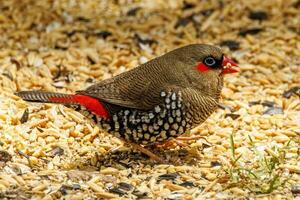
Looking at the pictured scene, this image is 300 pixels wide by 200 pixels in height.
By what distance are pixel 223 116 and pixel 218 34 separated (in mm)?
1620

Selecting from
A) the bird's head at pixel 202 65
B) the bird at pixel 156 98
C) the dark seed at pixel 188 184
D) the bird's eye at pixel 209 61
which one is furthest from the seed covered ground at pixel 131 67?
the bird's eye at pixel 209 61

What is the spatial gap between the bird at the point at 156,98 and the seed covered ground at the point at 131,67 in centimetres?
25

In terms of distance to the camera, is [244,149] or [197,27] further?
[197,27]

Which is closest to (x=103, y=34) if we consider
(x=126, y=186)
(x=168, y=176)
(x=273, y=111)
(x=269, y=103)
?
(x=269, y=103)

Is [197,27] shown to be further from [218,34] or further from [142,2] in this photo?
[142,2]

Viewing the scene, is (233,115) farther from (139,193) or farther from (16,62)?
(16,62)

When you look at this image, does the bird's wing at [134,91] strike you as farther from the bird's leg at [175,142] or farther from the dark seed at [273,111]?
the dark seed at [273,111]

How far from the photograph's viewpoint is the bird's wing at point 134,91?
4660 millimetres

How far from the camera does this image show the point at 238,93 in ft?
19.4

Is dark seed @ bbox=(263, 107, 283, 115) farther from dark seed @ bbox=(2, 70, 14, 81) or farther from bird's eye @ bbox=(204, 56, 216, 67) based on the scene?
dark seed @ bbox=(2, 70, 14, 81)

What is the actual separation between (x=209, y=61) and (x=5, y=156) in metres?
1.47

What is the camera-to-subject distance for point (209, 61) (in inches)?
189

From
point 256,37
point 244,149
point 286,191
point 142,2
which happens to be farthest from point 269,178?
point 142,2

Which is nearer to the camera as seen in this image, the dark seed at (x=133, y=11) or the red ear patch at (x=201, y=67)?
the red ear patch at (x=201, y=67)
